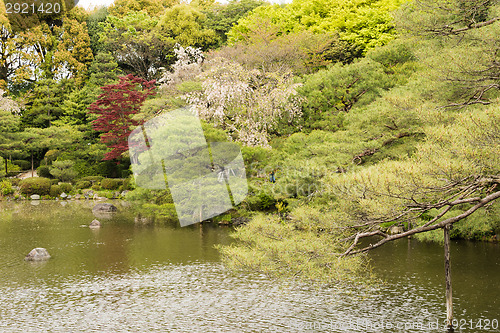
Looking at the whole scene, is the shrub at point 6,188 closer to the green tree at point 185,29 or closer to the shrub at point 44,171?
the shrub at point 44,171

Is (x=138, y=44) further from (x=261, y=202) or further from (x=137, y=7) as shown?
(x=261, y=202)

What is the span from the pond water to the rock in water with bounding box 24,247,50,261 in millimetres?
229

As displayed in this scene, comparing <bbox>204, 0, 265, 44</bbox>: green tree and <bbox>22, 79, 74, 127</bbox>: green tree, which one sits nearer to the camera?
<bbox>22, 79, 74, 127</bbox>: green tree

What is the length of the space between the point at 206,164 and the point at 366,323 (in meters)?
10.2

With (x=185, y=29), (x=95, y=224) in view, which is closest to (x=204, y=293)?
(x=95, y=224)

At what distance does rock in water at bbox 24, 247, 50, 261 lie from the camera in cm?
1181

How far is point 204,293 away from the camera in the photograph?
9.25m

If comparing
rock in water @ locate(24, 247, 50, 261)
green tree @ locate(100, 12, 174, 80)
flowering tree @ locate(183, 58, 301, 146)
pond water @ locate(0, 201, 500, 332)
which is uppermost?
green tree @ locate(100, 12, 174, 80)

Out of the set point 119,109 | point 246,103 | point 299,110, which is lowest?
point 299,110

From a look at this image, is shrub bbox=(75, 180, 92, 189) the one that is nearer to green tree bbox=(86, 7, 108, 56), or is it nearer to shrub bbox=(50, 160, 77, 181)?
shrub bbox=(50, 160, 77, 181)

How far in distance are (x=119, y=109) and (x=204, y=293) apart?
19.2 meters

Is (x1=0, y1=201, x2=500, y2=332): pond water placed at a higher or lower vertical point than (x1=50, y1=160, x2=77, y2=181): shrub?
lower

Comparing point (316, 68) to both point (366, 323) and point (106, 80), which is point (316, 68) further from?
point (366, 323)

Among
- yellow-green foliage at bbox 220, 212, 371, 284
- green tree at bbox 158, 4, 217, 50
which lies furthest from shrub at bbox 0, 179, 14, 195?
yellow-green foliage at bbox 220, 212, 371, 284
